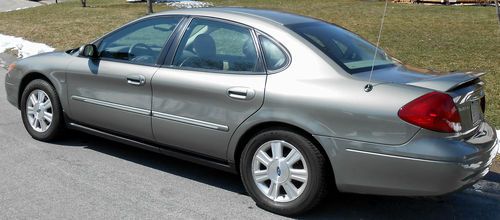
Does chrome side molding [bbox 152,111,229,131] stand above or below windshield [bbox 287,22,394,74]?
below

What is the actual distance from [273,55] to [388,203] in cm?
149

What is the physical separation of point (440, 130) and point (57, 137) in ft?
12.5

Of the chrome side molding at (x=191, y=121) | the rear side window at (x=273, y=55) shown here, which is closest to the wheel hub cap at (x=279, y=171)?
the chrome side molding at (x=191, y=121)

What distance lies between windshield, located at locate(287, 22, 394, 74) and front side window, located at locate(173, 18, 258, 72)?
1.29 ft

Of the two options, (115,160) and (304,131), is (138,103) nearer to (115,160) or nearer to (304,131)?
(115,160)

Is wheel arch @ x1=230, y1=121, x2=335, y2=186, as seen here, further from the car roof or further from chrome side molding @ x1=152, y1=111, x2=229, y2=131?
the car roof

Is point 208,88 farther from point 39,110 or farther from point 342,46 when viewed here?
point 39,110

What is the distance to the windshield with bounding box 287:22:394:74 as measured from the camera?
4.22 metres

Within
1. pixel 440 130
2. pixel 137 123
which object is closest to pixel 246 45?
pixel 137 123

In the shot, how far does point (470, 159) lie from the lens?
3.66 m

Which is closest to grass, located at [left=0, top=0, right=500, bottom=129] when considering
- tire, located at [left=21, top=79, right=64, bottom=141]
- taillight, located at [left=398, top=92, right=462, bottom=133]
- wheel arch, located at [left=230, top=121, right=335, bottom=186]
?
taillight, located at [left=398, top=92, right=462, bottom=133]

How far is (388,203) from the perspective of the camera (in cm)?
452

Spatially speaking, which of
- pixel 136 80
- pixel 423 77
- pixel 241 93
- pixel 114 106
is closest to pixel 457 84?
pixel 423 77

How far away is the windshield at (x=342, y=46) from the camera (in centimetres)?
422
